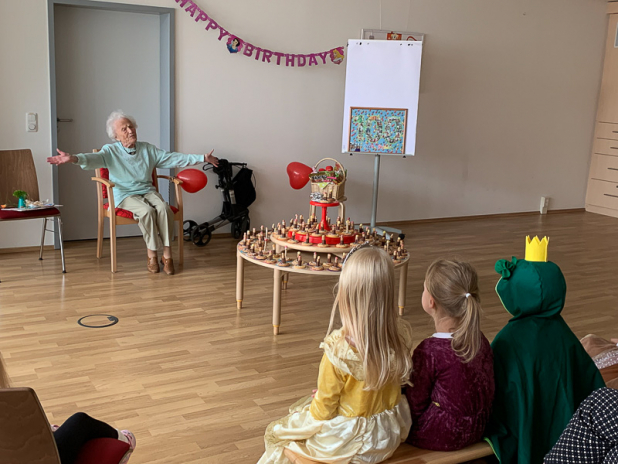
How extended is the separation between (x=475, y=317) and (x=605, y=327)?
2.64m

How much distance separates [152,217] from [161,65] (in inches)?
68.7

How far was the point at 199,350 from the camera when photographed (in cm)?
373

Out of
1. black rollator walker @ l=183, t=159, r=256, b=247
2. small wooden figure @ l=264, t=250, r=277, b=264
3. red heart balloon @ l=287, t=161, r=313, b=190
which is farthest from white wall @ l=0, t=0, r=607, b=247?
small wooden figure @ l=264, t=250, r=277, b=264

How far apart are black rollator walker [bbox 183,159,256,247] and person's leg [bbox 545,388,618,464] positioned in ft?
16.0

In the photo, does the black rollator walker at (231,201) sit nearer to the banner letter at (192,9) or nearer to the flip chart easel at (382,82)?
the flip chart easel at (382,82)

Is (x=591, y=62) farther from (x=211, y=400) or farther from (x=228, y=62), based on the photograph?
(x=211, y=400)

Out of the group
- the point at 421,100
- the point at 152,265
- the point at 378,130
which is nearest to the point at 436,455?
the point at 152,265

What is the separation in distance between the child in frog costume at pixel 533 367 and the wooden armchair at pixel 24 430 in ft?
4.61

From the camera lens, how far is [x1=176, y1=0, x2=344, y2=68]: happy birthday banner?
6016mm

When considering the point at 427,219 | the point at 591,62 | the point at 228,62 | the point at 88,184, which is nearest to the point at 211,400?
the point at 88,184

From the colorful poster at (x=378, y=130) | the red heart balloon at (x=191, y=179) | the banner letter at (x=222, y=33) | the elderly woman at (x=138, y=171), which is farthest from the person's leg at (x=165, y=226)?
the colorful poster at (x=378, y=130)

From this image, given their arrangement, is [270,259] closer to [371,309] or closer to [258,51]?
[371,309]

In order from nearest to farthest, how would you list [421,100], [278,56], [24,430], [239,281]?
1. [24,430]
2. [239,281]
3. [278,56]
4. [421,100]

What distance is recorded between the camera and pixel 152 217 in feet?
17.0
